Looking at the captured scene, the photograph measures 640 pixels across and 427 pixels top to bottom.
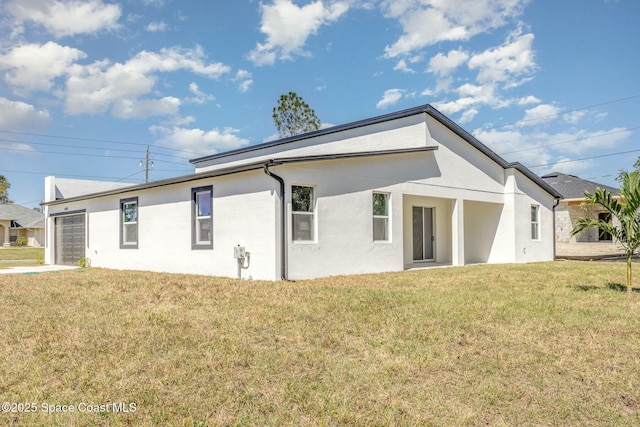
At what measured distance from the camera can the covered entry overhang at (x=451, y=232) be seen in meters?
15.7

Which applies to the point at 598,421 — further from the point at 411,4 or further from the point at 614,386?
the point at 411,4

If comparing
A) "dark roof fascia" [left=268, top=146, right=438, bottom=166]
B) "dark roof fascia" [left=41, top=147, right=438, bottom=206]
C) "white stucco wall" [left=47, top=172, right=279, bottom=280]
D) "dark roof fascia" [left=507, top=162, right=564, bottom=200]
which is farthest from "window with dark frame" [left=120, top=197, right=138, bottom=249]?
"dark roof fascia" [left=507, top=162, right=564, bottom=200]

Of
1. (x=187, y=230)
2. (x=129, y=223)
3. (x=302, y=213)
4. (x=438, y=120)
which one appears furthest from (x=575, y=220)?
(x=129, y=223)

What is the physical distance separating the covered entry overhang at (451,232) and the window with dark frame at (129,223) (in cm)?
982

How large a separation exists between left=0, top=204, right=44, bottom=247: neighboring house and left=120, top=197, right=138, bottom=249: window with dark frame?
34.6 meters

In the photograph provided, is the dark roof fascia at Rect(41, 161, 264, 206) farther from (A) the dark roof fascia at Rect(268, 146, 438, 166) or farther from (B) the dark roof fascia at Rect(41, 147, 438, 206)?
(A) the dark roof fascia at Rect(268, 146, 438, 166)

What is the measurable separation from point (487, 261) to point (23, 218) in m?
46.7

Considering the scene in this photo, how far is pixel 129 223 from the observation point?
15461 mm

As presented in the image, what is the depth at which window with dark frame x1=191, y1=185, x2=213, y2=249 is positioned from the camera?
12.3 m

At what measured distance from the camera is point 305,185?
36.2 ft

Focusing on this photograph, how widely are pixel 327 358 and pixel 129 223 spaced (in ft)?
43.1

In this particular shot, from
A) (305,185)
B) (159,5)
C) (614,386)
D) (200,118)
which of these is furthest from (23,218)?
(614,386)

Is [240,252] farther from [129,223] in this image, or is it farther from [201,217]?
[129,223]

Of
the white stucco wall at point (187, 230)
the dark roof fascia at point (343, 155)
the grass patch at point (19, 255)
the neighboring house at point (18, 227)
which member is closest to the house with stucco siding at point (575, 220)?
the dark roof fascia at point (343, 155)
